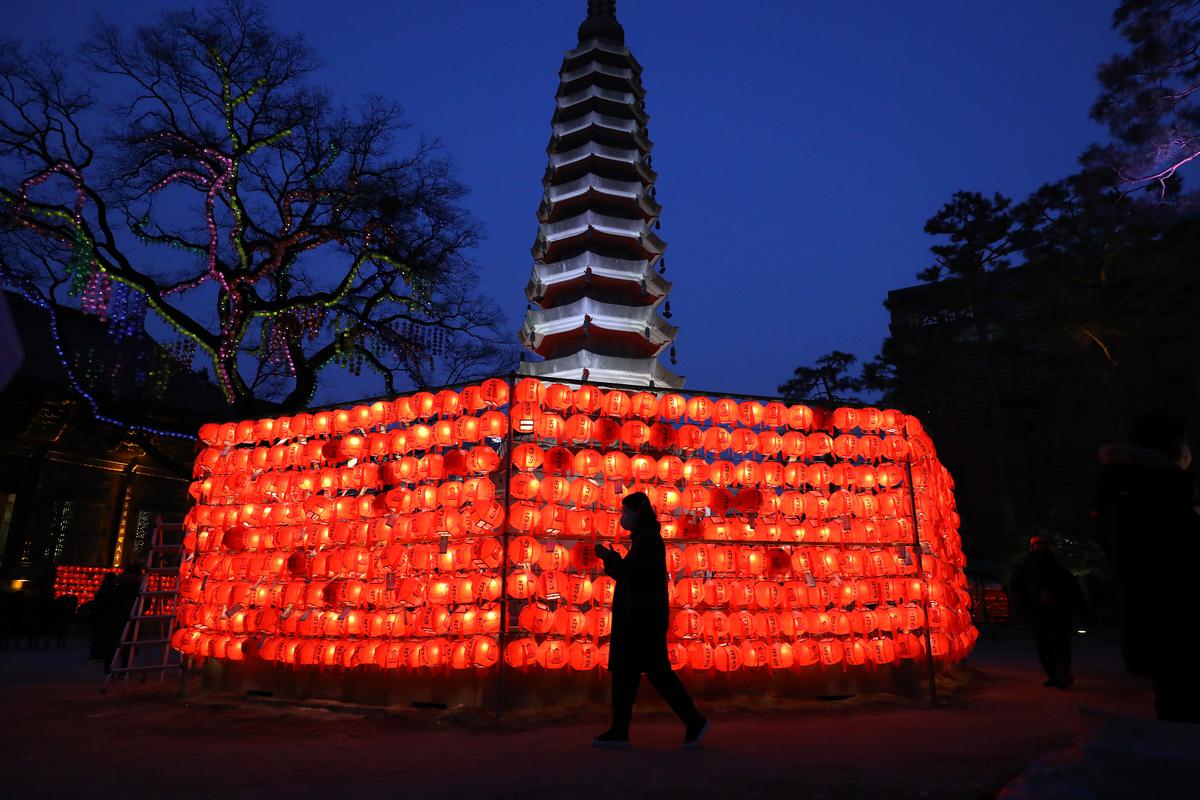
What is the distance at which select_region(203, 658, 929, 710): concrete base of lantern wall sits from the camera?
19.3ft

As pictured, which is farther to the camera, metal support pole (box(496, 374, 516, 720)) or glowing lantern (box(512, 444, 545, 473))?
glowing lantern (box(512, 444, 545, 473))

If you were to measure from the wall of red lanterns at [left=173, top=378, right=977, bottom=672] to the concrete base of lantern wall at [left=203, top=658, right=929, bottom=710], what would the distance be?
13 centimetres

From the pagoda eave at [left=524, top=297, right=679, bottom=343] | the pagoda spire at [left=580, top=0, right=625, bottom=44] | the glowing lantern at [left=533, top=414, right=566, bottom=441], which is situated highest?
the pagoda spire at [left=580, top=0, right=625, bottom=44]

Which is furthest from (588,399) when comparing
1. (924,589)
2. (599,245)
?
(599,245)

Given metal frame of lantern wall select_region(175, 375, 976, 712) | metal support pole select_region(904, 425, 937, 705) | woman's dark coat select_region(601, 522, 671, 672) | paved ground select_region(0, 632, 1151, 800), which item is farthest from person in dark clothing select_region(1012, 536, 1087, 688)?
woman's dark coat select_region(601, 522, 671, 672)

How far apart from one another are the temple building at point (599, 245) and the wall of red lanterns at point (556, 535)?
940 centimetres

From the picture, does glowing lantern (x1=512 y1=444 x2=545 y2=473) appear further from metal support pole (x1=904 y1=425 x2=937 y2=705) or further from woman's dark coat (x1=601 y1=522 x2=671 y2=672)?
metal support pole (x1=904 y1=425 x2=937 y2=705)

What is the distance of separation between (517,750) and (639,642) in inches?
40.9

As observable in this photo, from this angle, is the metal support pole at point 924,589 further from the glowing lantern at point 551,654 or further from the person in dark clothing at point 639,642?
the glowing lantern at point 551,654

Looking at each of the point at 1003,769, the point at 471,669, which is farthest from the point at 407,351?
the point at 1003,769

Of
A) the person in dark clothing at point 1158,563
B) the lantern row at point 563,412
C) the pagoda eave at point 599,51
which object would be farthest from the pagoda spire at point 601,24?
the person in dark clothing at point 1158,563

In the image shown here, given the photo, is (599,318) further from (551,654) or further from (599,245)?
(551,654)

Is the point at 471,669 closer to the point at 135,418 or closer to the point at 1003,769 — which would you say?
the point at 1003,769

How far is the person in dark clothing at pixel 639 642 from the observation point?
4.61 m
